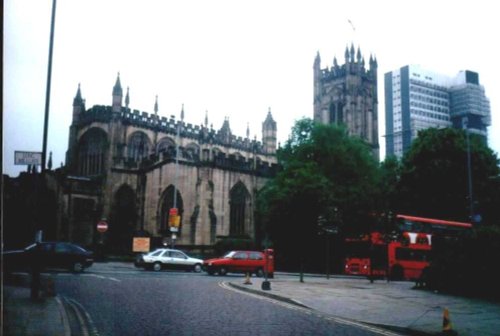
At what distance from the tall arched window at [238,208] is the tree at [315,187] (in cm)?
325

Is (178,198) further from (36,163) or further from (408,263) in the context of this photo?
(36,163)

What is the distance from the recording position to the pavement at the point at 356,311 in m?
8.55

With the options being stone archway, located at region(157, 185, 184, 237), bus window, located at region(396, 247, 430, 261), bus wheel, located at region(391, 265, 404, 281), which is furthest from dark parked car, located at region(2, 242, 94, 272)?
stone archway, located at region(157, 185, 184, 237)

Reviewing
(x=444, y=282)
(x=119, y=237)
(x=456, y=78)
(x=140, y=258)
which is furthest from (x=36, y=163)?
(x=456, y=78)

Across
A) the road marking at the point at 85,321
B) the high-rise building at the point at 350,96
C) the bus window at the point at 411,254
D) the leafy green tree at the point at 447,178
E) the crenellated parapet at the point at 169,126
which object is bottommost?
the road marking at the point at 85,321

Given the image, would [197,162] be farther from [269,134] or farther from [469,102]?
[469,102]

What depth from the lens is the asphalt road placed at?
27.8 ft

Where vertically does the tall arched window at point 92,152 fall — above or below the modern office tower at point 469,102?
below

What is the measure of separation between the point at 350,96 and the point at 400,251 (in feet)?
145

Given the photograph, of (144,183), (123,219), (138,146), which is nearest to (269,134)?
(138,146)

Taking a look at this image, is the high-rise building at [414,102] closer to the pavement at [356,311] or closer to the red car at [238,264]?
the red car at [238,264]

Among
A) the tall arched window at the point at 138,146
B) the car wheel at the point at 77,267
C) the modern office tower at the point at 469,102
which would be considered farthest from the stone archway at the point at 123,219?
the modern office tower at the point at 469,102

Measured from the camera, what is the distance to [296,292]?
16516 mm

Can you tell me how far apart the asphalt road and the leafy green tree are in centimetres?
3080
